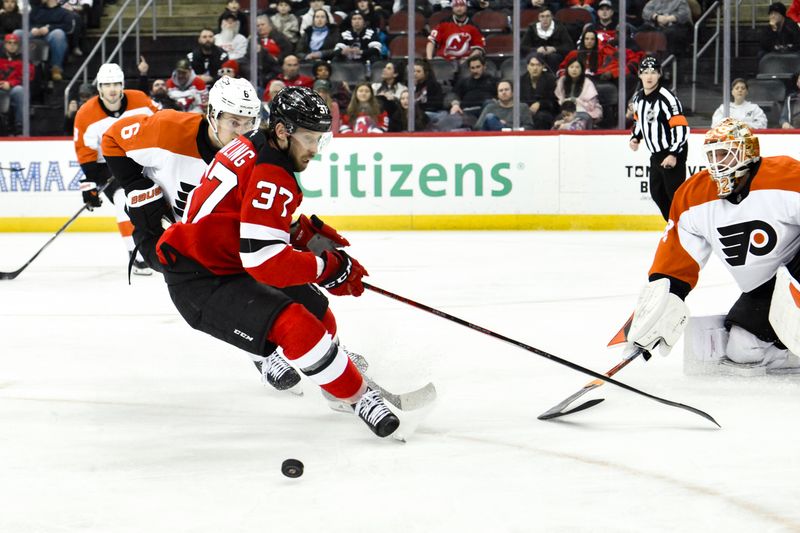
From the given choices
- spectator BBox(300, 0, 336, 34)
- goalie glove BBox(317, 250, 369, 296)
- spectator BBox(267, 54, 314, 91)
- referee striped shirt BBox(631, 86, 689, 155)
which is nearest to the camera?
goalie glove BBox(317, 250, 369, 296)

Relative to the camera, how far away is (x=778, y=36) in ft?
28.8

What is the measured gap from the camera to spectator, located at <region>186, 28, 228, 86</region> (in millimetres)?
9508

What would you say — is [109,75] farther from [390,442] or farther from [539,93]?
[390,442]

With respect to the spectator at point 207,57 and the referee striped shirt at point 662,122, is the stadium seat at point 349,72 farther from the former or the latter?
the referee striped shirt at point 662,122

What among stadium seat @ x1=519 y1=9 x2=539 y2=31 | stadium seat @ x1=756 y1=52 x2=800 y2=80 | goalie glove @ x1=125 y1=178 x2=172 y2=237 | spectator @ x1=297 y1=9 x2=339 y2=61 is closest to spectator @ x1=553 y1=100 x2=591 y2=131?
stadium seat @ x1=519 y1=9 x2=539 y2=31

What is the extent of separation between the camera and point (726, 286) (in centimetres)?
585

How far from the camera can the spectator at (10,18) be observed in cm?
938

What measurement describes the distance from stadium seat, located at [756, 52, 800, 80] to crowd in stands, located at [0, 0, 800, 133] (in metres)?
0.06

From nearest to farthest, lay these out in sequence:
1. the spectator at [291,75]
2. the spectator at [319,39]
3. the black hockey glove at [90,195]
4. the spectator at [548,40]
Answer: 1. the black hockey glove at [90,195]
2. the spectator at [548,40]
3. the spectator at [291,75]
4. the spectator at [319,39]

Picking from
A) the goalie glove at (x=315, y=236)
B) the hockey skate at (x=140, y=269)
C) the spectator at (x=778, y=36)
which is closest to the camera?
the goalie glove at (x=315, y=236)

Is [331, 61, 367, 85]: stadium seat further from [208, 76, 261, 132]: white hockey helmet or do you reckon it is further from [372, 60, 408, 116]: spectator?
[208, 76, 261, 132]: white hockey helmet

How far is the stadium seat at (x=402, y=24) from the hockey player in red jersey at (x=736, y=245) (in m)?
5.87

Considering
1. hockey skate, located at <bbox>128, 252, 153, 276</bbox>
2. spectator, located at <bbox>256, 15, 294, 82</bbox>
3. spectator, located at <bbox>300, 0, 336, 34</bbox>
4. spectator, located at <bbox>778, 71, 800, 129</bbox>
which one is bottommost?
hockey skate, located at <bbox>128, 252, 153, 276</bbox>

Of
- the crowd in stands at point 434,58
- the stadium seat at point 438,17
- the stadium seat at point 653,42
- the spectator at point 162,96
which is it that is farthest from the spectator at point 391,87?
the stadium seat at point 653,42
